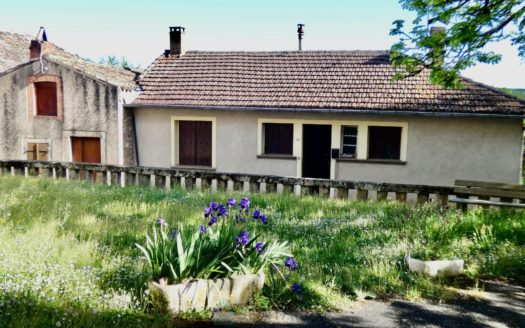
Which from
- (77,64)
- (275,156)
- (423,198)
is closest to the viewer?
(423,198)

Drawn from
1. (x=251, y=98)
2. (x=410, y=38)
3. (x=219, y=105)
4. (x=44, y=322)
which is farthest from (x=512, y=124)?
(x=44, y=322)

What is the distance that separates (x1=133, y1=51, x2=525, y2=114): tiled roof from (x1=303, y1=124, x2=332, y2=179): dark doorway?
4.32 ft

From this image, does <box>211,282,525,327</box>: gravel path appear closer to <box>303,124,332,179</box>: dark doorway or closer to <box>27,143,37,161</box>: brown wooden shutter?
<box>303,124,332,179</box>: dark doorway

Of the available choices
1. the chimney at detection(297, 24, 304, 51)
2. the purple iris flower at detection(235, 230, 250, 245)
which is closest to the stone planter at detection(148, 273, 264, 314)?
the purple iris flower at detection(235, 230, 250, 245)

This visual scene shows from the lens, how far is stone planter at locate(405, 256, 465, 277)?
16.9 ft

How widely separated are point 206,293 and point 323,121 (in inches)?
476

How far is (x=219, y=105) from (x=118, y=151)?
4.23 metres

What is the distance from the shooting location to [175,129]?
56.1 ft

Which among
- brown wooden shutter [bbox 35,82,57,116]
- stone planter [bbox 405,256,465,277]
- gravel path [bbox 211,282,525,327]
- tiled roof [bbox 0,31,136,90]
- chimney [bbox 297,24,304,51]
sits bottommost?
gravel path [bbox 211,282,525,327]

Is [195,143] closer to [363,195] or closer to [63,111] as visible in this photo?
[63,111]

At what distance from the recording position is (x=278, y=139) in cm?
1644

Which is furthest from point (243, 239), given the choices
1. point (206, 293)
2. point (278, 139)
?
point (278, 139)

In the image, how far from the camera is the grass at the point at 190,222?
3896 mm

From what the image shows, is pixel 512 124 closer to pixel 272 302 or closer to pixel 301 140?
pixel 301 140
